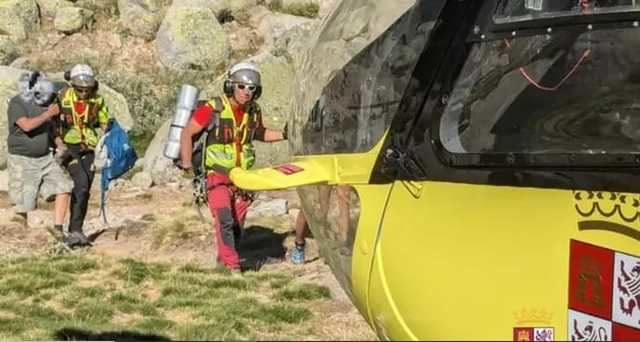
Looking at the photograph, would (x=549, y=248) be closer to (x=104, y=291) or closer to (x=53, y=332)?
(x=53, y=332)

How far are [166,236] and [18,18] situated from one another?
620 inches

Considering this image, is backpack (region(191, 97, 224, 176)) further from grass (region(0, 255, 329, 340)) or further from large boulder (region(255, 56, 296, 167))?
large boulder (region(255, 56, 296, 167))

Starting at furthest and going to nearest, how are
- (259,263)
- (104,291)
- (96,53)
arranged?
1. (96,53)
2. (259,263)
3. (104,291)

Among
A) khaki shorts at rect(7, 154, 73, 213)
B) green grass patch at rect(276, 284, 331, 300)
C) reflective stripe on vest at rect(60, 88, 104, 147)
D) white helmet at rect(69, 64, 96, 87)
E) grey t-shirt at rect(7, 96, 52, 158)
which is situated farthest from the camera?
khaki shorts at rect(7, 154, 73, 213)

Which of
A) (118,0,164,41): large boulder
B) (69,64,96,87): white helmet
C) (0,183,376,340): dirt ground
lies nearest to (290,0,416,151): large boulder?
(0,183,376,340): dirt ground

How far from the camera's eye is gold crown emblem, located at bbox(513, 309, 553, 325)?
11.2 ft

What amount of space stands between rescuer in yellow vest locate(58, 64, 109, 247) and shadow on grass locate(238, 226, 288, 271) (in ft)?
5.84

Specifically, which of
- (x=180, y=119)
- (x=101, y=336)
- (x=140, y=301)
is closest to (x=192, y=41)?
(x=180, y=119)

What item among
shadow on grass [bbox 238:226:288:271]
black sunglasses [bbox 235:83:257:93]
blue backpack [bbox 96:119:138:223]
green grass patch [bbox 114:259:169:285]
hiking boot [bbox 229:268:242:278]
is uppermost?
black sunglasses [bbox 235:83:257:93]

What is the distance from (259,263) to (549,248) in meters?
6.54

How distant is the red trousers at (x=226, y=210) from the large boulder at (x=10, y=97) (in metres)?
8.41

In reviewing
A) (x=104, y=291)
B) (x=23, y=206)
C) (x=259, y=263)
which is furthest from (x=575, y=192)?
(x=23, y=206)

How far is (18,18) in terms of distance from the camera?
25000mm

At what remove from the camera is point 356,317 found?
7062mm
